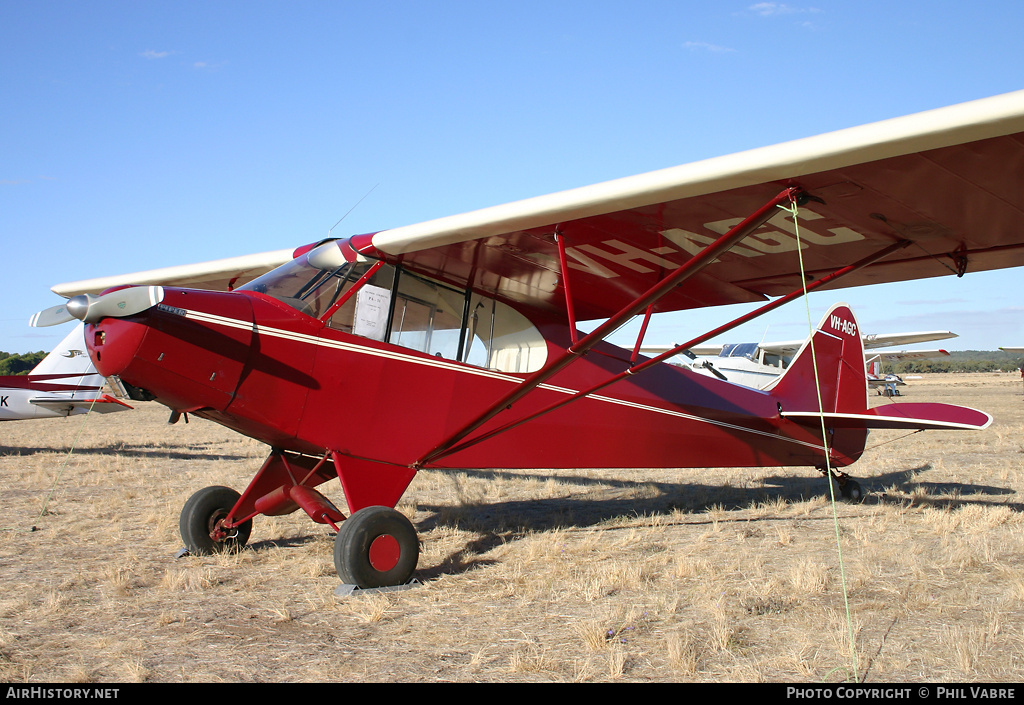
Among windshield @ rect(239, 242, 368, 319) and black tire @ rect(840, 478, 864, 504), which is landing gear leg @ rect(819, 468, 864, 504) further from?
windshield @ rect(239, 242, 368, 319)

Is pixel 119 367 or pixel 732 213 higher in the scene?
pixel 732 213

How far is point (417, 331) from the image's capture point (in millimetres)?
5395

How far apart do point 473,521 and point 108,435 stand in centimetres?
1381

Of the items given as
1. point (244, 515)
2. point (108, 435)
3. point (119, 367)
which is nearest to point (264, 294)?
point (119, 367)

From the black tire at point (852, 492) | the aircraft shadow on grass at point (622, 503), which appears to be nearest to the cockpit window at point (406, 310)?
the aircraft shadow on grass at point (622, 503)

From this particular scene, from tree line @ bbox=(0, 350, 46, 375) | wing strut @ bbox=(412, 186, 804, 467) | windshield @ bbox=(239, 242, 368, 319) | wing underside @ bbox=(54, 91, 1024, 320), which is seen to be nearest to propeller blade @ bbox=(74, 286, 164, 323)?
windshield @ bbox=(239, 242, 368, 319)

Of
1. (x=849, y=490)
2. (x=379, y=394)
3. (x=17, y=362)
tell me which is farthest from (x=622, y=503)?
(x=17, y=362)

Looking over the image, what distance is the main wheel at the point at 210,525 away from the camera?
17.4 ft

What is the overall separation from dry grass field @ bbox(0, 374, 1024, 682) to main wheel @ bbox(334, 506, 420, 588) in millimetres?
158

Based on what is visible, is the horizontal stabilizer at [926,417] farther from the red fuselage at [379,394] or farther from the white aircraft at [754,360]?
the white aircraft at [754,360]

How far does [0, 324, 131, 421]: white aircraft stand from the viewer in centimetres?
1302

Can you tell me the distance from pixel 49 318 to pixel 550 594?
156 inches

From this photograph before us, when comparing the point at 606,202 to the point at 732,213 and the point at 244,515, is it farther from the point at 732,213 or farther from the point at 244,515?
the point at 244,515

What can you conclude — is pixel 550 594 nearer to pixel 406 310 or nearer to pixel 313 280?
pixel 406 310
